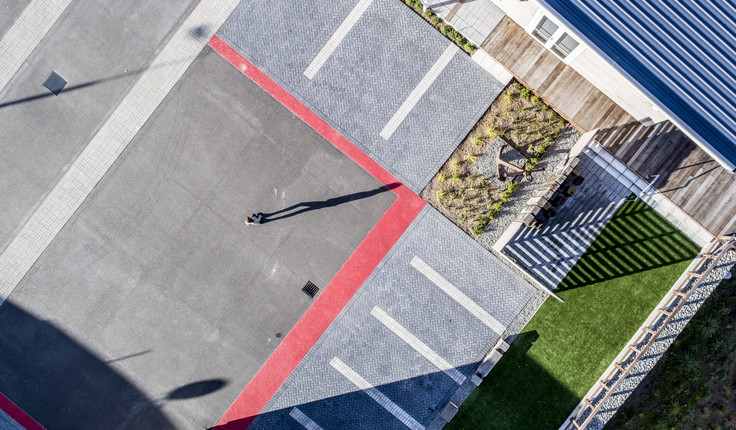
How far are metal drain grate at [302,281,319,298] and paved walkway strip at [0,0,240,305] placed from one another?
30.3ft

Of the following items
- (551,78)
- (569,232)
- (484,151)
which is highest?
(551,78)

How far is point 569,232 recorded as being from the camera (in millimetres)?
17016

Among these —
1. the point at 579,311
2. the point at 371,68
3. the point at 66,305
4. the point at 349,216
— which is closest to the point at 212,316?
the point at 66,305

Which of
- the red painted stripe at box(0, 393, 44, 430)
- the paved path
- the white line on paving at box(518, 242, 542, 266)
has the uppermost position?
the paved path

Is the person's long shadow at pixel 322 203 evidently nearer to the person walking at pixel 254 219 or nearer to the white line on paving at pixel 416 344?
the person walking at pixel 254 219

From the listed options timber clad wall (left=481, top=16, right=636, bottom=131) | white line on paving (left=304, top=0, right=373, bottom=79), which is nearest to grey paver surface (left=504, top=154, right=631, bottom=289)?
timber clad wall (left=481, top=16, right=636, bottom=131)

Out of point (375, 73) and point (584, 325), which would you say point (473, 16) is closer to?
point (375, 73)

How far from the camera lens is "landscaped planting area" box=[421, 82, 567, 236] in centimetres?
1689

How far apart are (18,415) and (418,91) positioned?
20565 millimetres

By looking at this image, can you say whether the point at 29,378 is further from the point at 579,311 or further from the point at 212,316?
the point at 579,311

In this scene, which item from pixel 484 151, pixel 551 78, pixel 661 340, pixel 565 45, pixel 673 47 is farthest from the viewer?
pixel 484 151

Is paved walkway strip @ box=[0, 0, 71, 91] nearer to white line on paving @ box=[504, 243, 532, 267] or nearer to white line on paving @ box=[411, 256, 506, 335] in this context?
white line on paving @ box=[411, 256, 506, 335]

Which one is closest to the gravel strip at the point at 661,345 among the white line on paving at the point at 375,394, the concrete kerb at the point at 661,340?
the concrete kerb at the point at 661,340

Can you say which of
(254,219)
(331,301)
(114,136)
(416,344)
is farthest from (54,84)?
(416,344)
